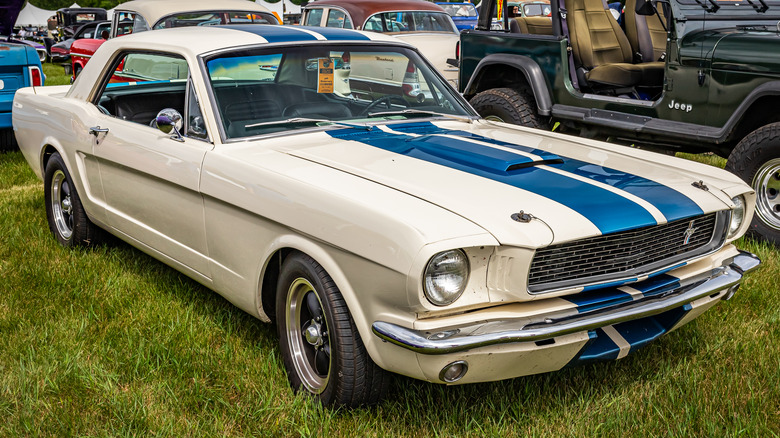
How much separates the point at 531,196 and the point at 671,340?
131 cm

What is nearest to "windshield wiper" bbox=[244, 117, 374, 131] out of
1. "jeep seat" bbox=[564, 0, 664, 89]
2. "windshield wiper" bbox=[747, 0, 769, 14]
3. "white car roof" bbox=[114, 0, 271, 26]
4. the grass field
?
the grass field

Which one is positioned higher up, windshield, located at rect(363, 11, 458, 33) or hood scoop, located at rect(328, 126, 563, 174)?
hood scoop, located at rect(328, 126, 563, 174)

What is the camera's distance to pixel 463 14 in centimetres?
2169

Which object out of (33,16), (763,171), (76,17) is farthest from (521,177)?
(33,16)

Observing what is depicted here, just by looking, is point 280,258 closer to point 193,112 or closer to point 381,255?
point 381,255

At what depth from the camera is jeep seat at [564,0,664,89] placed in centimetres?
632

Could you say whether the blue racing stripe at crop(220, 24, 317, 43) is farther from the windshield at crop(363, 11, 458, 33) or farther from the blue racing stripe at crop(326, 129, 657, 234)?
the windshield at crop(363, 11, 458, 33)

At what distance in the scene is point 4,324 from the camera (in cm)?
383

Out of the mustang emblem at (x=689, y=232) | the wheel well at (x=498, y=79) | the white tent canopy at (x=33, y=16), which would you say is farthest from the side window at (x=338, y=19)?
the white tent canopy at (x=33, y=16)

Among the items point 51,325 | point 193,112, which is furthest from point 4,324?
point 193,112

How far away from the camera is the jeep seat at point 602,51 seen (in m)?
6.32

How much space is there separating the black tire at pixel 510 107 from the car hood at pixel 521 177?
100 inches

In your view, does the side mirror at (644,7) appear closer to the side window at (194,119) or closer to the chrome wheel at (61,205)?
the side window at (194,119)

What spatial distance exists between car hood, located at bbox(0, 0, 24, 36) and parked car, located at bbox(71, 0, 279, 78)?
5.40 ft
